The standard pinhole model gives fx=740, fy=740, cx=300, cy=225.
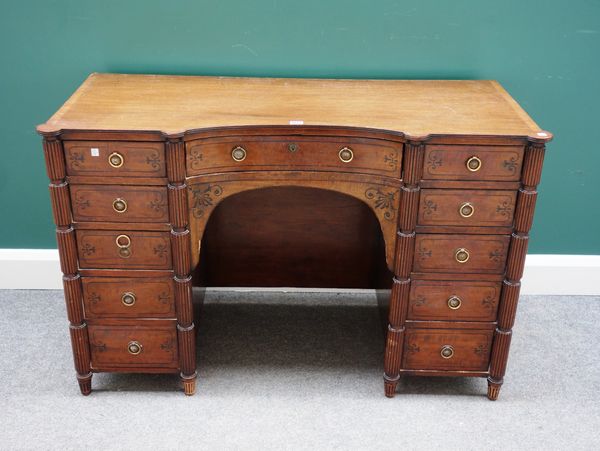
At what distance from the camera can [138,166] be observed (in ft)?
6.04

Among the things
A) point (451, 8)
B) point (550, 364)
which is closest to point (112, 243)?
point (451, 8)

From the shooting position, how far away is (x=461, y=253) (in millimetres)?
1970

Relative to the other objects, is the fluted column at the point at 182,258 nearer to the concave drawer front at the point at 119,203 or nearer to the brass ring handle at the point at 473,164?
the concave drawer front at the point at 119,203

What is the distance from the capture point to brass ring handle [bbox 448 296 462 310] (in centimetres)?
203

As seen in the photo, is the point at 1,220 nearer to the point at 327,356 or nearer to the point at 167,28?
the point at 167,28

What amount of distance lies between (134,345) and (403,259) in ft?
2.59

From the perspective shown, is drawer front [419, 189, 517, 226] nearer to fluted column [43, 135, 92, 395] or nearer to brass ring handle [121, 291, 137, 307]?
brass ring handle [121, 291, 137, 307]

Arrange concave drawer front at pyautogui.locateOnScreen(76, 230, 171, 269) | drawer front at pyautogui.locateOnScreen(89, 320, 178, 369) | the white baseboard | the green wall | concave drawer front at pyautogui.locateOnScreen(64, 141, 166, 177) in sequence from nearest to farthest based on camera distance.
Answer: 1. concave drawer front at pyautogui.locateOnScreen(64, 141, 166, 177)
2. concave drawer front at pyautogui.locateOnScreen(76, 230, 171, 269)
3. drawer front at pyautogui.locateOnScreen(89, 320, 178, 369)
4. the green wall
5. the white baseboard

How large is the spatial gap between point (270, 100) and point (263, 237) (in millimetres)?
564

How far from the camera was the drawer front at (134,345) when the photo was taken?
206cm

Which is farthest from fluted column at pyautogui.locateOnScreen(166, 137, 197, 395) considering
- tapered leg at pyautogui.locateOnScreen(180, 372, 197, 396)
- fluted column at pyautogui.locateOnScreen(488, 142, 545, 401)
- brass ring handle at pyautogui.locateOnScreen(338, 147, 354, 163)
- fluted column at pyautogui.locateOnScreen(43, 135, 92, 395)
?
fluted column at pyautogui.locateOnScreen(488, 142, 545, 401)

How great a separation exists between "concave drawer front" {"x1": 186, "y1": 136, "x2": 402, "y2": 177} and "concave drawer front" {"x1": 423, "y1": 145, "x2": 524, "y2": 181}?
0.29ft

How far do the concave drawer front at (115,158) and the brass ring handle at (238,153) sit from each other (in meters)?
0.18

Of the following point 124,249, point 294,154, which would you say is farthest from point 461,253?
point 124,249
